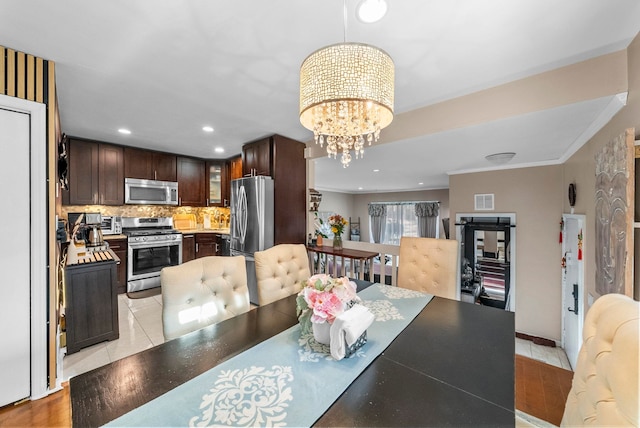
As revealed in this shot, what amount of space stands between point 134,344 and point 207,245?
2317 mm

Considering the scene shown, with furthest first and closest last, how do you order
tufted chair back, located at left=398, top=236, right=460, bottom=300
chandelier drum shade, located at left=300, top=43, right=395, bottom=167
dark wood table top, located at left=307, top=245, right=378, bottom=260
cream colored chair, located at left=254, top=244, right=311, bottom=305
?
dark wood table top, located at left=307, top=245, right=378, bottom=260
tufted chair back, located at left=398, top=236, right=460, bottom=300
cream colored chair, located at left=254, top=244, right=311, bottom=305
chandelier drum shade, located at left=300, top=43, right=395, bottom=167

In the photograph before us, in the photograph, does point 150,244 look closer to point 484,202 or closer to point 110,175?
point 110,175

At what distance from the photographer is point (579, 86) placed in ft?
5.60

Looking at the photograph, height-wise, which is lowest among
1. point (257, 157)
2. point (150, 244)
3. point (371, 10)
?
point (150, 244)

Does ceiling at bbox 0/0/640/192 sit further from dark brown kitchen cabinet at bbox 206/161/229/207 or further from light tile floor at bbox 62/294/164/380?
light tile floor at bbox 62/294/164/380

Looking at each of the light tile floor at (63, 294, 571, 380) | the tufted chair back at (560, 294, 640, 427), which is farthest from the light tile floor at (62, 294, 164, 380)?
the tufted chair back at (560, 294, 640, 427)

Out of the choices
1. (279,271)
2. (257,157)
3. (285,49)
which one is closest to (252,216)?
(257,157)

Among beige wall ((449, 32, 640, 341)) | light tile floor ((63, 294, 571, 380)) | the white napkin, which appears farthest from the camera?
beige wall ((449, 32, 640, 341))

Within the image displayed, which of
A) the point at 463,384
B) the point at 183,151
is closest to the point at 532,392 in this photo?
the point at 463,384

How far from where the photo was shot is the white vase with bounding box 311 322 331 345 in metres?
Result: 1.07

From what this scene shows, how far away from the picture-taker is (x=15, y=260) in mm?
1658

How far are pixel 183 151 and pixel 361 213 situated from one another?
22.0ft

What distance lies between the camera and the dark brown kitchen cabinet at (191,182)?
462cm

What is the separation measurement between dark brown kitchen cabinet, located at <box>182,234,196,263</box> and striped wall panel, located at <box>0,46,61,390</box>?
8.48ft
